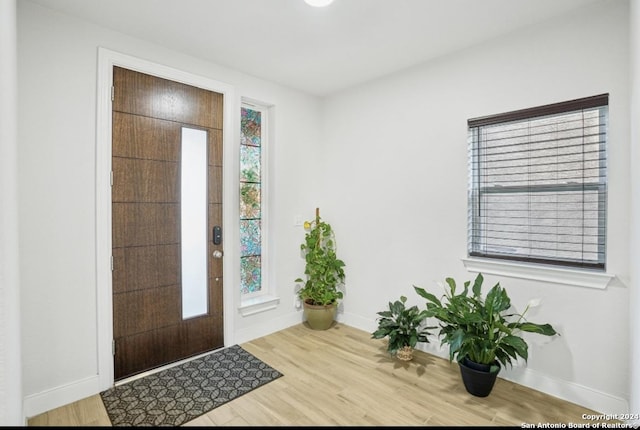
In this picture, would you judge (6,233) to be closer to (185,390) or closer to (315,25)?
(185,390)

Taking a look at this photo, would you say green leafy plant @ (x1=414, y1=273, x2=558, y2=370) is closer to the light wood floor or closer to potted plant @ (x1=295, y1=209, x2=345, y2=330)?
the light wood floor

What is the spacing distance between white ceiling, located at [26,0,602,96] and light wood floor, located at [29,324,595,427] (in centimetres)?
252

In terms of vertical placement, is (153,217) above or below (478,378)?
above

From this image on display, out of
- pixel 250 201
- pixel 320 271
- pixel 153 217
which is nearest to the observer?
pixel 153 217

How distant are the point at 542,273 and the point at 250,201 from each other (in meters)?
2.52

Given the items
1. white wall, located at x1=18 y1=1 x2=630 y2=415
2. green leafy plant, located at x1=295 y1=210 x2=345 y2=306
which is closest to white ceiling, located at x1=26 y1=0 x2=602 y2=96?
white wall, located at x1=18 y1=1 x2=630 y2=415

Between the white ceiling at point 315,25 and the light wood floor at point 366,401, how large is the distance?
99.2 inches

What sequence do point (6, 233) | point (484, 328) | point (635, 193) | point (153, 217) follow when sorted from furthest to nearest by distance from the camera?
1. point (153, 217)
2. point (484, 328)
3. point (635, 193)
4. point (6, 233)

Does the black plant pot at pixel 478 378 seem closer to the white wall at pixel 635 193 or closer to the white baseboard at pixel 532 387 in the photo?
the white baseboard at pixel 532 387

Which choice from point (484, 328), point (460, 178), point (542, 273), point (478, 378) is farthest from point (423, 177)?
point (478, 378)

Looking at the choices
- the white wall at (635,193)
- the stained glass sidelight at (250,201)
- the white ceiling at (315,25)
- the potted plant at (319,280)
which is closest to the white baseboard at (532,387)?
the white wall at (635,193)

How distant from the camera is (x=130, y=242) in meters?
2.44

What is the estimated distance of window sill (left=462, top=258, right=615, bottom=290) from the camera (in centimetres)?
207

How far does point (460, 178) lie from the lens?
2.68 meters
